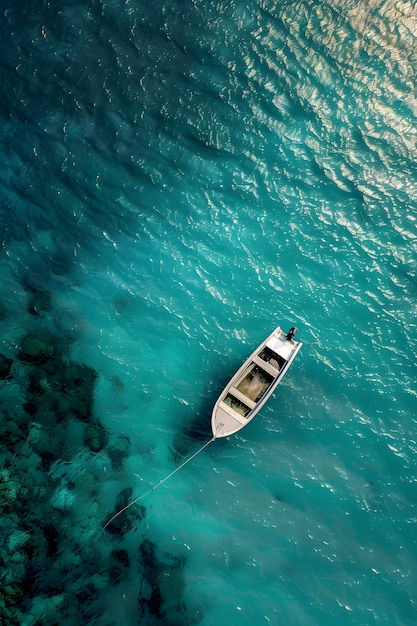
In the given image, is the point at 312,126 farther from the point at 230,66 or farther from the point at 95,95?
the point at 95,95

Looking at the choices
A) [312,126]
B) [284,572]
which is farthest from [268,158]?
[284,572]

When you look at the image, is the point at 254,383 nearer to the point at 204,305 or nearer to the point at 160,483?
the point at 204,305

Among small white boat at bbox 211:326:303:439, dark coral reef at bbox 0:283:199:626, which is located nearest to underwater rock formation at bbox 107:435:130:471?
dark coral reef at bbox 0:283:199:626

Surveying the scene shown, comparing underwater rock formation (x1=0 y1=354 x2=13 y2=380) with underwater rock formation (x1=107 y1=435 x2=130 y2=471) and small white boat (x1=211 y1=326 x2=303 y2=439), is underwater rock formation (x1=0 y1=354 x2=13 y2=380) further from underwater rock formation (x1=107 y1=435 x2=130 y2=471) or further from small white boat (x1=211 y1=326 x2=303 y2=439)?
small white boat (x1=211 y1=326 x2=303 y2=439)

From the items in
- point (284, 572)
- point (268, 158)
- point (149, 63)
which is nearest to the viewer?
point (284, 572)

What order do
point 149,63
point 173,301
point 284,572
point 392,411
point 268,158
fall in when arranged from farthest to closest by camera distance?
point 149,63 → point 268,158 → point 173,301 → point 392,411 → point 284,572

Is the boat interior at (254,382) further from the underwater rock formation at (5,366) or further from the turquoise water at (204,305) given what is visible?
the underwater rock formation at (5,366)
